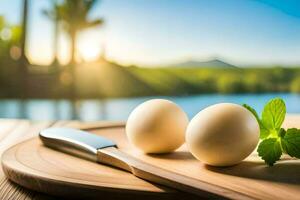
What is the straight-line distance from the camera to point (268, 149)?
57 cm

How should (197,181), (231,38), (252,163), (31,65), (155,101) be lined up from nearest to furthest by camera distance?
(197,181)
(252,163)
(155,101)
(31,65)
(231,38)

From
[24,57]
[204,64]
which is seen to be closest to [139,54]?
[204,64]

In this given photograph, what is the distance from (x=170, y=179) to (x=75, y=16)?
100 inches

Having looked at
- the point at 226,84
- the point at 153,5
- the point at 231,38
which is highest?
the point at 153,5

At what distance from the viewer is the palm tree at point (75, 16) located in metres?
2.84

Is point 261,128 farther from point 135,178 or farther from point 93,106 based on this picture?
point 93,106

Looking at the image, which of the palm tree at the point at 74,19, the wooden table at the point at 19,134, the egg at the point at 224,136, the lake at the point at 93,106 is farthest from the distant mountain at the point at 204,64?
the egg at the point at 224,136

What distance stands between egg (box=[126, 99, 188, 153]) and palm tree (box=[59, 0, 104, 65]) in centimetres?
217

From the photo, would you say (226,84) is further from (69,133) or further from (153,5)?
(69,133)

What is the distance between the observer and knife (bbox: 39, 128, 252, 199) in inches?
18.3

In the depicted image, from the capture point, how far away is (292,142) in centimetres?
58

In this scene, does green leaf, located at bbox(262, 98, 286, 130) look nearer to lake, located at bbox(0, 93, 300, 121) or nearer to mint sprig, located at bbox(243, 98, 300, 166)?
mint sprig, located at bbox(243, 98, 300, 166)

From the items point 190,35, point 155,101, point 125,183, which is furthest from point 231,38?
point 125,183

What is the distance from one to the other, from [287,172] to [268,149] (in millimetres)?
42
